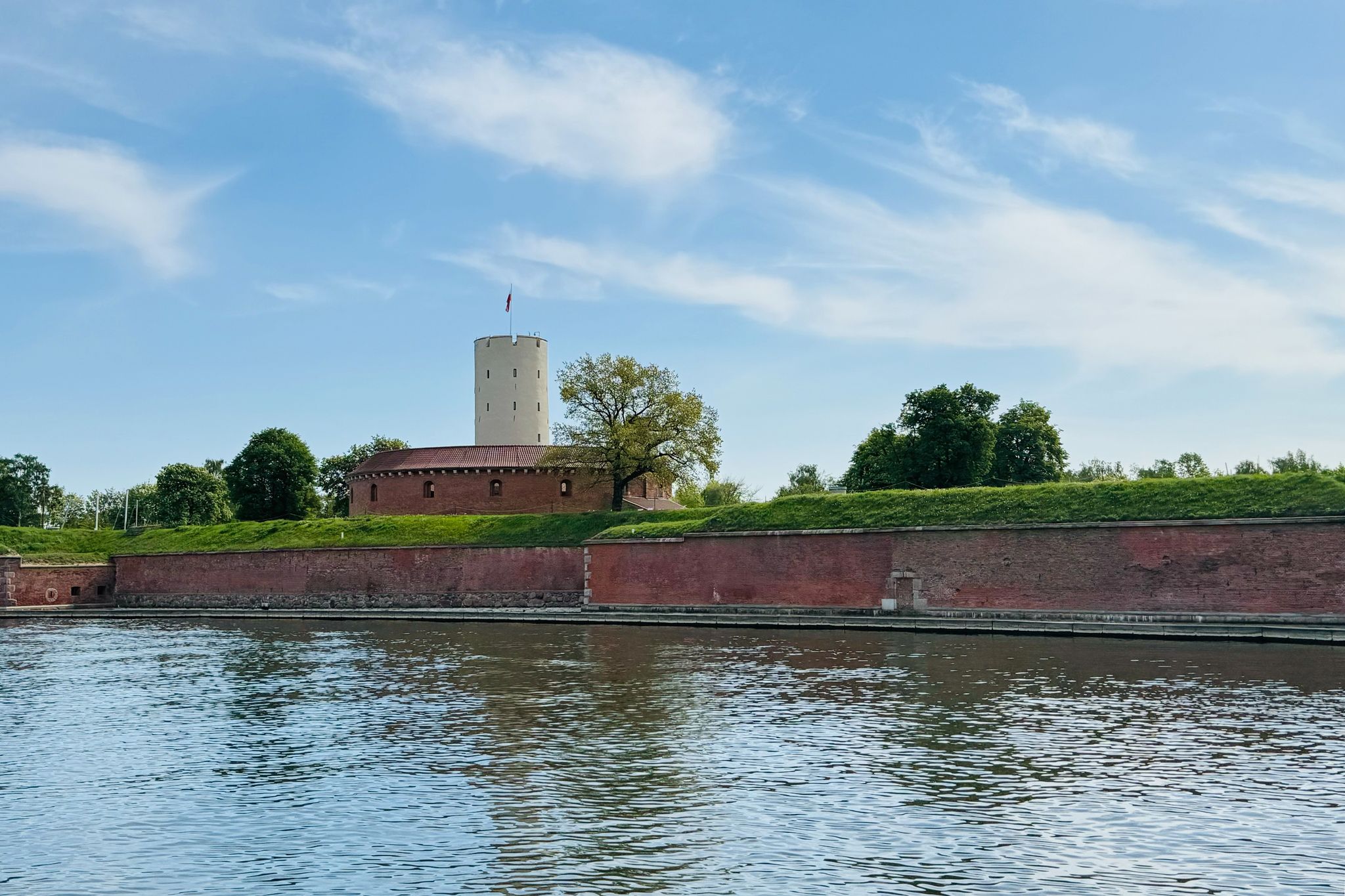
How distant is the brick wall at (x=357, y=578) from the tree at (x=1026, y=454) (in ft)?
94.8

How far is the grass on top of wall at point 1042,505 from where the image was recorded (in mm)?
26688

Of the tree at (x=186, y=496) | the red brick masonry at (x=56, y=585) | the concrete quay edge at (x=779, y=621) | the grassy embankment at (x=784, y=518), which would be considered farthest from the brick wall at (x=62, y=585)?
the tree at (x=186, y=496)

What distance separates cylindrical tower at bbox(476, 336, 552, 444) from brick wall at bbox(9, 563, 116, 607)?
702 inches

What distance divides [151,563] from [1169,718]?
42865mm

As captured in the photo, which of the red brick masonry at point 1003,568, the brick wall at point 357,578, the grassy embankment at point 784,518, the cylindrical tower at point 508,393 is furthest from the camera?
the cylindrical tower at point 508,393

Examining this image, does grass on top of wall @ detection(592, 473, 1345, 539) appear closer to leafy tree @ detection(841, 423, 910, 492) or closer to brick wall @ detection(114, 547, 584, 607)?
brick wall @ detection(114, 547, 584, 607)

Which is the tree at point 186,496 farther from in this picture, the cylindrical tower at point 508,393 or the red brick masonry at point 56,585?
the cylindrical tower at point 508,393

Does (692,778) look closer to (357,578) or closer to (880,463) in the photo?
(357,578)

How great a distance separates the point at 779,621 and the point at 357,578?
19.2 meters

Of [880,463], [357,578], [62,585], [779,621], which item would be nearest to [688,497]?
[880,463]

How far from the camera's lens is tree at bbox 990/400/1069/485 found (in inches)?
2365

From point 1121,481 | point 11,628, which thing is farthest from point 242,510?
point 1121,481

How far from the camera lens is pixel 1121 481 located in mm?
30719

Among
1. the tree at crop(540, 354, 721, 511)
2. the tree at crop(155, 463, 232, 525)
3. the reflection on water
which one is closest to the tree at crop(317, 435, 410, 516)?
the tree at crop(155, 463, 232, 525)
